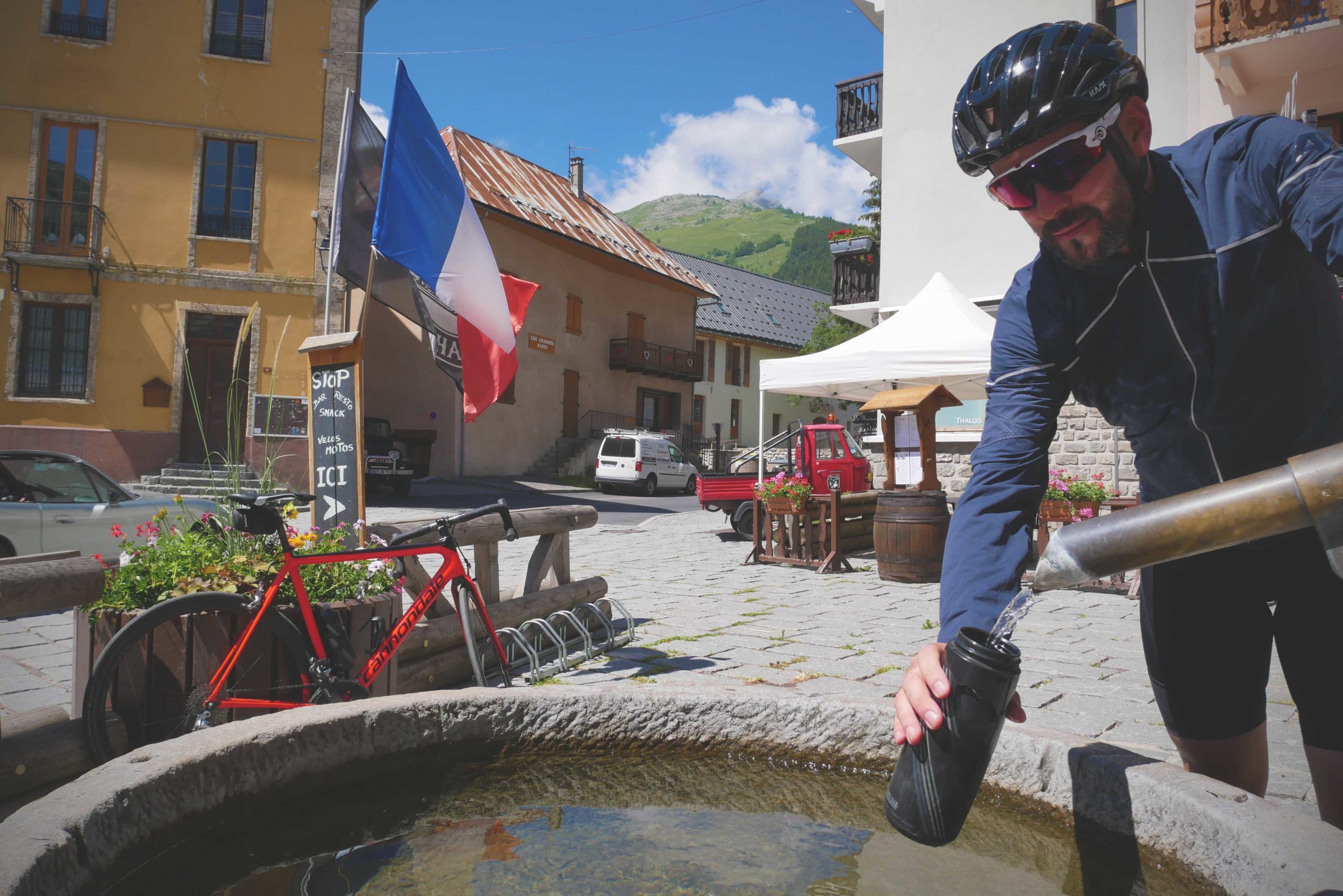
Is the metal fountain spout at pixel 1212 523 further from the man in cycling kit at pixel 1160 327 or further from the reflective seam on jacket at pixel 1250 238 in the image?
the reflective seam on jacket at pixel 1250 238

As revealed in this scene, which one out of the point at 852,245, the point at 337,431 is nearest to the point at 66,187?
the point at 852,245

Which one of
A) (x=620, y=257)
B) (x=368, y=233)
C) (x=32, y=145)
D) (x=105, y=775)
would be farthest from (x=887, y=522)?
(x=620, y=257)

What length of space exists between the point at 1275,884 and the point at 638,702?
4.80ft

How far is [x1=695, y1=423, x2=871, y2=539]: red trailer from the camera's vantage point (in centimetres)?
1261

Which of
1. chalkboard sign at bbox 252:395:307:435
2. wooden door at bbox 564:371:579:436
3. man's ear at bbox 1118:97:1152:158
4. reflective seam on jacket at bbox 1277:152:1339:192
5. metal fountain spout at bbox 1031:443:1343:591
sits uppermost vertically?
wooden door at bbox 564:371:579:436

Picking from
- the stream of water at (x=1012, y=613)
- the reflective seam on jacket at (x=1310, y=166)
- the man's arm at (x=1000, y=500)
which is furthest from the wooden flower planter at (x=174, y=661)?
the reflective seam on jacket at (x=1310, y=166)

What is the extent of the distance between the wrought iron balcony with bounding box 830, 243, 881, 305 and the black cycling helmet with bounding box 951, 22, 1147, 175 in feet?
56.3

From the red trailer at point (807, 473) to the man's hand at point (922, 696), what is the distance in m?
10.9

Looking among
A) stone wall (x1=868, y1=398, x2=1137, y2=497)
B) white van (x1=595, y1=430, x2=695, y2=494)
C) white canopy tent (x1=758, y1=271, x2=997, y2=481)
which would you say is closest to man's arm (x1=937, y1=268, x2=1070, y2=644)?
white canopy tent (x1=758, y1=271, x2=997, y2=481)

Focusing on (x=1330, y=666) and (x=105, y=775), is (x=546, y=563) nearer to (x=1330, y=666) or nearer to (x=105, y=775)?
(x=105, y=775)

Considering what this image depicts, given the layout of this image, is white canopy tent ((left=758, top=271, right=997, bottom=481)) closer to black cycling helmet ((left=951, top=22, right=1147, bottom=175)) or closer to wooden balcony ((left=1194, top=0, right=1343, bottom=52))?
wooden balcony ((left=1194, top=0, right=1343, bottom=52))

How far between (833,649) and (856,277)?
564 inches

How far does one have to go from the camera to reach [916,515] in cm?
865

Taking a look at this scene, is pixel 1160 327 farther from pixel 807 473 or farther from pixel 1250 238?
pixel 807 473
